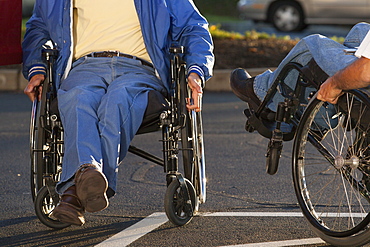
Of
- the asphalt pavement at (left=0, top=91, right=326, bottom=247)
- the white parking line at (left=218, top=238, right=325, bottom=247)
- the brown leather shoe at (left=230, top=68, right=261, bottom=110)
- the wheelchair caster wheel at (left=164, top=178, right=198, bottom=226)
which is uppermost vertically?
the brown leather shoe at (left=230, top=68, right=261, bottom=110)

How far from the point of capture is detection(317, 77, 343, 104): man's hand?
3.54m

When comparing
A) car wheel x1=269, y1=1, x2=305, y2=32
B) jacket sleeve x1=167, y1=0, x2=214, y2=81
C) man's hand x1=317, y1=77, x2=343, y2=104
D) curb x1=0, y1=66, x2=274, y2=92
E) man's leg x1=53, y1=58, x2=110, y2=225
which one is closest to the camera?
man's hand x1=317, y1=77, x2=343, y2=104

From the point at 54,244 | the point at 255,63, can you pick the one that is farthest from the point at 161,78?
the point at 255,63

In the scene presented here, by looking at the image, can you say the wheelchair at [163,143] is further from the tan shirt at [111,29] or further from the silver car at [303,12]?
the silver car at [303,12]

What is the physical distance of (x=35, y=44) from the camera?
4480mm

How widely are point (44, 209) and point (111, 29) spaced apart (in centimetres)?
119

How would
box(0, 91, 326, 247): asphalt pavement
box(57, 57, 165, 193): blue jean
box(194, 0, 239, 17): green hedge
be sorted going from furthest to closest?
1. box(194, 0, 239, 17): green hedge
2. box(0, 91, 326, 247): asphalt pavement
3. box(57, 57, 165, 193): blue jean

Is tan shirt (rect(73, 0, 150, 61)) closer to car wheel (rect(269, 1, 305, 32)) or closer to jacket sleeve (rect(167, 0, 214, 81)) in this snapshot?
jacket sleeve (rect(167, 0, 214, 81))

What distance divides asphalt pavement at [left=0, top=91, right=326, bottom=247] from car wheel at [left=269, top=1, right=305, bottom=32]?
10860 mm

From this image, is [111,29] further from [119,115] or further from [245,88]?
[245,88]

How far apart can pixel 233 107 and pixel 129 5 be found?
13.7 ft

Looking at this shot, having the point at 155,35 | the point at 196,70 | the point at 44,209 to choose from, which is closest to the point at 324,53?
the point at 196,70

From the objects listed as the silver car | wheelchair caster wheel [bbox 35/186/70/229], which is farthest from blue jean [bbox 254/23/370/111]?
the silver car

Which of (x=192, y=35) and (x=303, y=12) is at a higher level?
(x=192, y=35)
